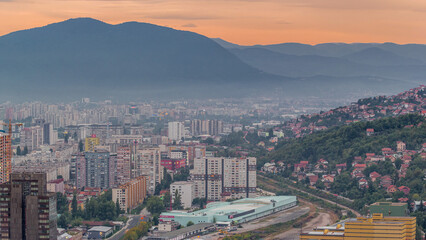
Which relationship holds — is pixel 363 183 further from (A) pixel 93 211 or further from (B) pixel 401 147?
(A) pixel 93 211

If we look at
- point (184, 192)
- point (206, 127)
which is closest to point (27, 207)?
point (184, 192)

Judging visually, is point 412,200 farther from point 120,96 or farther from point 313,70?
point 313,70

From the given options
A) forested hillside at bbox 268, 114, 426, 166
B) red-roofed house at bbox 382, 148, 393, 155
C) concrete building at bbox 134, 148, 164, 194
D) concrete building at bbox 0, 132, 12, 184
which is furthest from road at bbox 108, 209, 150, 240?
red-roofed house at bbox 382, 148, 393, 155

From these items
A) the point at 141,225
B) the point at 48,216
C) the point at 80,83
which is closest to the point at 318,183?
the point at 141,225

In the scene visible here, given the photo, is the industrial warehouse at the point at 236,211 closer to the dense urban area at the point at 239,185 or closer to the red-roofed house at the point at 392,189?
the dense urban area at the point at 239,185

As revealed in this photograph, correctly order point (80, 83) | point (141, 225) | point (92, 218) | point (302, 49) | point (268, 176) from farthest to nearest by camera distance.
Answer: point (302, 49), point (80, 83), point (268, 176), point (92, 218), point (141, 225)
